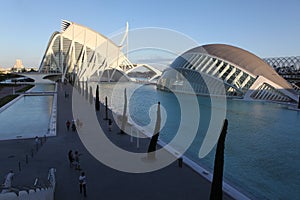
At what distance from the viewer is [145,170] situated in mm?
10828

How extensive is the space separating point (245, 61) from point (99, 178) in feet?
140

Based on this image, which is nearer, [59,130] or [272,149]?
[272,149]

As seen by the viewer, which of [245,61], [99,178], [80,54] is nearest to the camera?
[99,178]

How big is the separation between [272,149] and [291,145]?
6.63 feet

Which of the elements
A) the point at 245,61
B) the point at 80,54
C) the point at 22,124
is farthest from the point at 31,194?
the point at 80,54

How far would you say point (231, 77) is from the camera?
44.7m

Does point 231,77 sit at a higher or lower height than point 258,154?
higher

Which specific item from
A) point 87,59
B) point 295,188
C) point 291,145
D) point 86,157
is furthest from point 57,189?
point 87,59

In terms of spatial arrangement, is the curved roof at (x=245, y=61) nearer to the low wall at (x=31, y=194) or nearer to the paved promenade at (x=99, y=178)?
the paved promenade at (x=99, y=178)

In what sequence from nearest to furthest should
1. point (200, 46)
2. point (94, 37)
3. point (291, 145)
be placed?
point (291, 145)
point (200, 46)
point (94, 37)

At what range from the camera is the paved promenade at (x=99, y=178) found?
8625 millimetres

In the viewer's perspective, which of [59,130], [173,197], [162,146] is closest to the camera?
[173,197]

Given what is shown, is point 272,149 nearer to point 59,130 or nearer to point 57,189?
point 57,189

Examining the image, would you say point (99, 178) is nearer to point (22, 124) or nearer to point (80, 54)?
point (22, 124)
